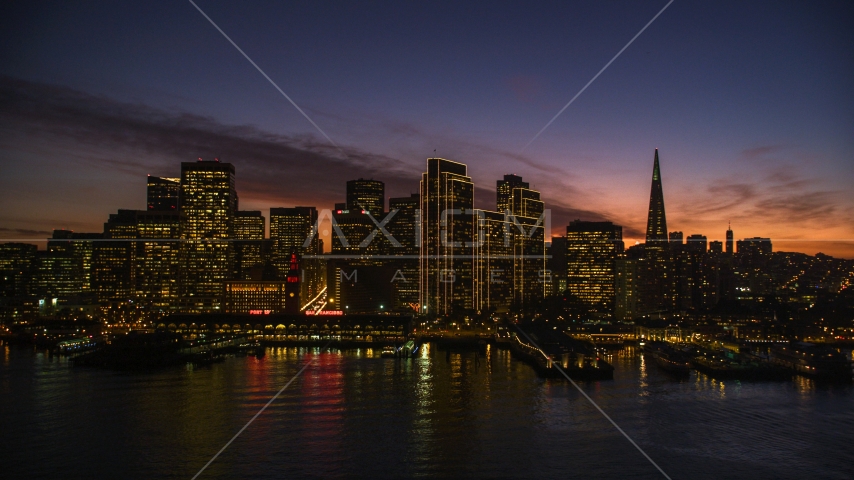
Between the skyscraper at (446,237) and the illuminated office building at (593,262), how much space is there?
→ 16853 millimetres

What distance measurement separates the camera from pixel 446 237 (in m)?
74.5

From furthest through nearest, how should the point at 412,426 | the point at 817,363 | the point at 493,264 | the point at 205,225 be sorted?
the point at 493,264 < the point at 205,225 < the point at 817,363 < the point at 412,426

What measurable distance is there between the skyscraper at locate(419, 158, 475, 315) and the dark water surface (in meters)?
43.8

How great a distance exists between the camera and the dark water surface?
16.3m

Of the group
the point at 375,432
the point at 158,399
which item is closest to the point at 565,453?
the point at 375,432

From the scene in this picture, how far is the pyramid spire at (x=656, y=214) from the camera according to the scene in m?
80.2

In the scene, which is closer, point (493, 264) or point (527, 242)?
point (493, 264)

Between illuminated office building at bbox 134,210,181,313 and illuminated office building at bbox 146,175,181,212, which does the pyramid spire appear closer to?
illuminated office building at bbox 134,210,181,313

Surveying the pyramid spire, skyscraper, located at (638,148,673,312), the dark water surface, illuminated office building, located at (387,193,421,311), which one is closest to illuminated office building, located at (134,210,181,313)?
illuminated office building, located at (387,193,421,311)

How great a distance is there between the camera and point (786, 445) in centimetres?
1861

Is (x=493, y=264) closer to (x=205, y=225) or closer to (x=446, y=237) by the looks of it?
(x=446, y=237)

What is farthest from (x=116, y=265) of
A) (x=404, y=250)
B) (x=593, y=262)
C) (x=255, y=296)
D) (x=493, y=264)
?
(x=593, y=262)

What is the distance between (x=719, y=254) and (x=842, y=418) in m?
83.6

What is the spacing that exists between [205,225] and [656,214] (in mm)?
57303
